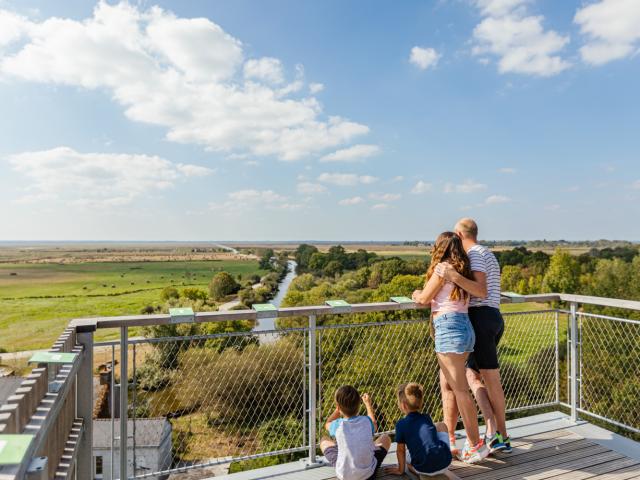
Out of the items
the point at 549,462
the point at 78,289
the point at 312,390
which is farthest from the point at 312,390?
the point at 78,289

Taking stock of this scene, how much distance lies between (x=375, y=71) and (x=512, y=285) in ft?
76.9

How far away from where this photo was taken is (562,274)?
38594mm

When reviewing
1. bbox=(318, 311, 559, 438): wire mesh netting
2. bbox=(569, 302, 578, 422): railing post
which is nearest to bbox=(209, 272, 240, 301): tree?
bbox=(318, 311, 559, 438): wire mesh netting

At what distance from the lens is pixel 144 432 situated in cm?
1591

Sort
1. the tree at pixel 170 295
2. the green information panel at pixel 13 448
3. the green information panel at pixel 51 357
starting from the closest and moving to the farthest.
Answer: the green information panel at pixel 13 448, the green information panel at pixel 51 357, the tree at pixel 170 295

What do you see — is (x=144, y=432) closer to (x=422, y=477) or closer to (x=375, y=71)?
(x=422, y=477)

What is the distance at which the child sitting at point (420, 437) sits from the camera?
2197mm

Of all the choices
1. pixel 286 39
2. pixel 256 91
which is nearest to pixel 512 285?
pixel 286 39

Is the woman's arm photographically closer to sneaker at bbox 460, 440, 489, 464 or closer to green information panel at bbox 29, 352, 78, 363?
sneaker at bbox 460, 440, 489, 464

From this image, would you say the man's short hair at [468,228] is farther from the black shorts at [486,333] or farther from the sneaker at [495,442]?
the sneaker at [495,442]

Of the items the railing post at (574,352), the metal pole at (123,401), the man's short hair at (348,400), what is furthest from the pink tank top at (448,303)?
the metal pole at (123,401)

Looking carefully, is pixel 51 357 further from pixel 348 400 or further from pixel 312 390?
pixel 312 390

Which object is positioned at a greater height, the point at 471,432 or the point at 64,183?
the point at 64,183

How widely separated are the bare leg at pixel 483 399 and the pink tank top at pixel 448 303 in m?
0.50
